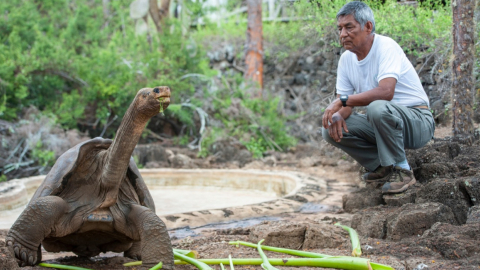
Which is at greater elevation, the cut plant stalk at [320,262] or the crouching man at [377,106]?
the crouching man at [377,106]

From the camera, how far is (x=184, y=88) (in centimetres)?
942

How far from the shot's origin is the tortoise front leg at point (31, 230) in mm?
2553

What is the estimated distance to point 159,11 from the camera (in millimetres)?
11914

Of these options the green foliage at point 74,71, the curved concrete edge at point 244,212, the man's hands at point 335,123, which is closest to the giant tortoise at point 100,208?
the curved concrete edge at point 244,212

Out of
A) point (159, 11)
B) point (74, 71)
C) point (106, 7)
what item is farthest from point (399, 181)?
point (106, 7)

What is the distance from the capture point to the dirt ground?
2293 millimetres

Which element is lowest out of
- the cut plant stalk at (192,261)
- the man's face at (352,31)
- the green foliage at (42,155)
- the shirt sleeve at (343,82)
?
the green foliage at (42,155)

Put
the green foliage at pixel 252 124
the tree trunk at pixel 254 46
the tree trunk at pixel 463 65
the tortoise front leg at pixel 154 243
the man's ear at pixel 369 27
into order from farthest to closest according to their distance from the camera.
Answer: the tree trunk at pixel 254 46 → the green foliage at pixel 252 124 → the tree trunk at pixel 463 65 → the man's ear at pixel 369 27 → the tortoise front leg at pixel 154 243

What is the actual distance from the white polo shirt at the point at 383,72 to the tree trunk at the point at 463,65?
777 millimetres

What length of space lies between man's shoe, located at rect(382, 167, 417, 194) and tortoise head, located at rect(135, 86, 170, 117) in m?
1.84

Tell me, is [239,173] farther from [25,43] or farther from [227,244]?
[25,43]

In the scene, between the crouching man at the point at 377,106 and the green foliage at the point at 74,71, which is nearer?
the crouching man at the point at 377,106

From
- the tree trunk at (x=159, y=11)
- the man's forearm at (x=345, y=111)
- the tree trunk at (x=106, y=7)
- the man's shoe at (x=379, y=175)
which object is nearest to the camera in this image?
the man's shoe at (x=379, y=175)

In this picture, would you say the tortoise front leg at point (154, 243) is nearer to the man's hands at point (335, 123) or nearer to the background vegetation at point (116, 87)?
the man's hands at point (335, 123)
